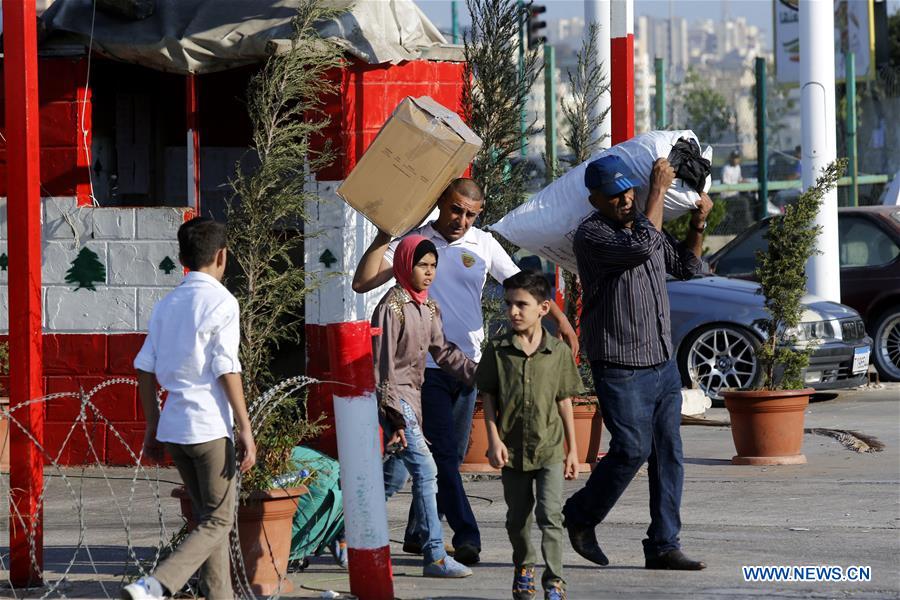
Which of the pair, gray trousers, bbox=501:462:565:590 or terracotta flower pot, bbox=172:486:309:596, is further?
terracotta flower pot, bbox=172:486:309:596

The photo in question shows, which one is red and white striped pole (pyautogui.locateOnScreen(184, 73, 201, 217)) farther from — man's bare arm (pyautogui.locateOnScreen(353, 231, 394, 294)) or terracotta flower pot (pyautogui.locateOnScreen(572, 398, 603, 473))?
man's bare arm (pyautogui.locateOnScreen(353, 231, 394, 294))

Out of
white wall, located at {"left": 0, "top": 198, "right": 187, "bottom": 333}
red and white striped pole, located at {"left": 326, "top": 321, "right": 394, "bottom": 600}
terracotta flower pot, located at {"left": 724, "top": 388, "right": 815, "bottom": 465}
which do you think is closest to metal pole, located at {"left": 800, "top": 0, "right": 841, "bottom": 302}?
terracotta flower pot, located at {"left": 724, "top": 388, "right": 815, "bottom": 465}

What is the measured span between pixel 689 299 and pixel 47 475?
6624 mm

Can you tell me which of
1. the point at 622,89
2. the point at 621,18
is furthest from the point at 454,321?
the point at 621,18

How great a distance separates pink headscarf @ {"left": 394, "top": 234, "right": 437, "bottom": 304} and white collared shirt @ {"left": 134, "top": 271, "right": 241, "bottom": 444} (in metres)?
1.28

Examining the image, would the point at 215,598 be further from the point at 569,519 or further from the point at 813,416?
the point at 813,416

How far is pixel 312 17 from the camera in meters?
9.04

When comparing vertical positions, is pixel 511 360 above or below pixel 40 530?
above

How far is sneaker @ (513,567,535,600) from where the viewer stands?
6246mm

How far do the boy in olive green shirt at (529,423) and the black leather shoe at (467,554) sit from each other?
0.86 m

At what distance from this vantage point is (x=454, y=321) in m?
7.39

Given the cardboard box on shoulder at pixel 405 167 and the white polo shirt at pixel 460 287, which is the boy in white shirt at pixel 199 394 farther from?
the white polo shirt at pixel 460 287

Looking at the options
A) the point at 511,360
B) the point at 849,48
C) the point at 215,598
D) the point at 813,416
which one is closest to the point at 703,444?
the point at 813,416

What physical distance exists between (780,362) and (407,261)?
412 centimetres
